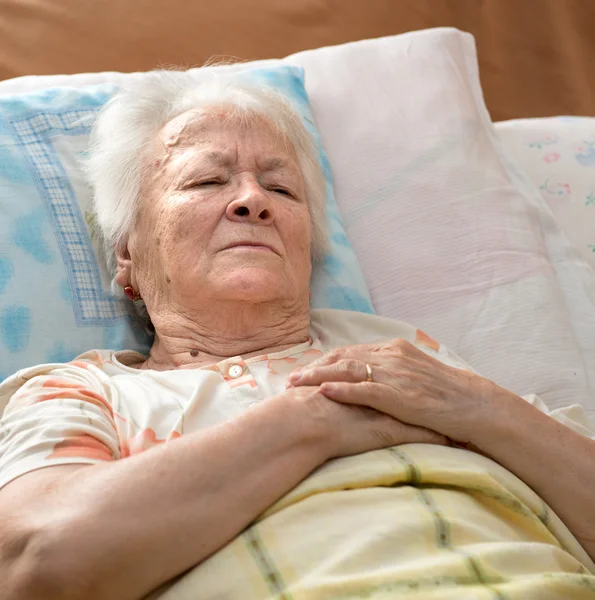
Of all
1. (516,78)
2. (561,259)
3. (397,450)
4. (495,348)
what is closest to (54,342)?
(397,450)

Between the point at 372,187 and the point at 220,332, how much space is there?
0.65 meters

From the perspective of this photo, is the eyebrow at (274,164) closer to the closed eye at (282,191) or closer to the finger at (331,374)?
the closed eye at (282,191)

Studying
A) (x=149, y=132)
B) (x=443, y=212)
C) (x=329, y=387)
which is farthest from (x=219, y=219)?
(x=443, y=212)

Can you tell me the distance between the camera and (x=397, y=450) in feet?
4.07

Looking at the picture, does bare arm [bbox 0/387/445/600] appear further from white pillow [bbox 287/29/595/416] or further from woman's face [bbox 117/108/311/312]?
white pillow [bbox 287/29/595/416]

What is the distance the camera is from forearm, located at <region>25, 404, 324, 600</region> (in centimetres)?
100

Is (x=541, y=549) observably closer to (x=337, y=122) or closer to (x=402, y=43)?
(x=337, y=122)

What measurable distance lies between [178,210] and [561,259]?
3.17 feet

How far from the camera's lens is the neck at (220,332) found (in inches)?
58.6

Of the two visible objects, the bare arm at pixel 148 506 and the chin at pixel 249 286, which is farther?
the chin at pixel 249 286

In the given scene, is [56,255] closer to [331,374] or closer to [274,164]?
[274,164]

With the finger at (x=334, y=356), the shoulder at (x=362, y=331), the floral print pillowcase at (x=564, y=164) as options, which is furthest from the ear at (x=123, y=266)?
the floral print pillowcase at (x=564, y=164)

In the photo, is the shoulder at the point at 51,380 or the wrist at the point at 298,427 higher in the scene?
the shoulder at the point at 51,380

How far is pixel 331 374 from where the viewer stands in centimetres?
126
